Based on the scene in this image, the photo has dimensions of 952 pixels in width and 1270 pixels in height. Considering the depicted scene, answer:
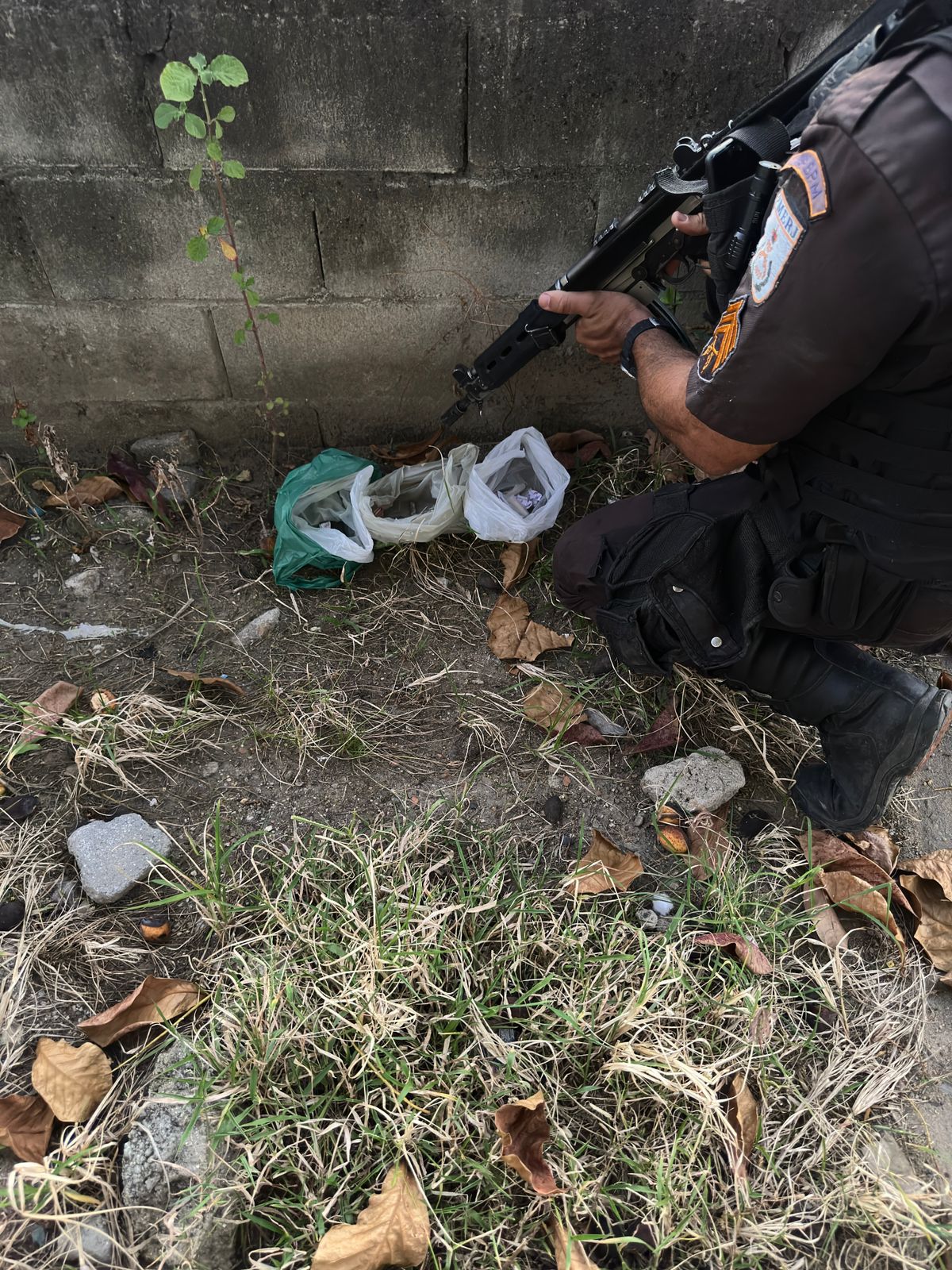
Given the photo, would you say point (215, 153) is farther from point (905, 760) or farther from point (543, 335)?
point (905, 760)

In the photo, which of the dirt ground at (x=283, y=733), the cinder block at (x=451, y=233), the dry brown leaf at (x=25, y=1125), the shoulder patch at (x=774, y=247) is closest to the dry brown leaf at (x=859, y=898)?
the dirt ground at (x=283, y=733)

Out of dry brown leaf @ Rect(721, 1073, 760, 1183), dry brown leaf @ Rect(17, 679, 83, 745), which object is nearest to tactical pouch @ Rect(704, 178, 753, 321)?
dry brown leaf @ Rect(721, 1073, 760, 1183)

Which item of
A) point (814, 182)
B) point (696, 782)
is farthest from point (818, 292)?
point (696, 782)

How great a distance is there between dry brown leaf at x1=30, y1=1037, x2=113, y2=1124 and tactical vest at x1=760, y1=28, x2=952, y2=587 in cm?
173

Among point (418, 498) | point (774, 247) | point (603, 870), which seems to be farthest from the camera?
point (418, 498)

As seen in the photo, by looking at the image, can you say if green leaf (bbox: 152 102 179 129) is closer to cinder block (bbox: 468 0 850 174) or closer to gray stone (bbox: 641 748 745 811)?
cinder block (bbox: 468 0 850 174)

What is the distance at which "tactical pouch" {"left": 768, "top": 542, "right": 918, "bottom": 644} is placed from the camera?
1.59 meters

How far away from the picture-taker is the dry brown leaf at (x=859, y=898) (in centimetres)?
169

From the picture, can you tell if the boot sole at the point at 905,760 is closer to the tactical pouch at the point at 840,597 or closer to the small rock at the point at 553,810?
the tactical pouch at the point at 840,597

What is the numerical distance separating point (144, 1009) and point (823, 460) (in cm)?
170

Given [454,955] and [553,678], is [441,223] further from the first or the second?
[454,955]

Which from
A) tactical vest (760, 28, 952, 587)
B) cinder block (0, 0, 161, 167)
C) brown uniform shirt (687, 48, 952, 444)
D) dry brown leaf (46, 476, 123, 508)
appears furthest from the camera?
dry brown leaf (46, 476, 123, 508)

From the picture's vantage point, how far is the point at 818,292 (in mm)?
1235

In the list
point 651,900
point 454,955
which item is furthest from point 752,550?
point 454,955
